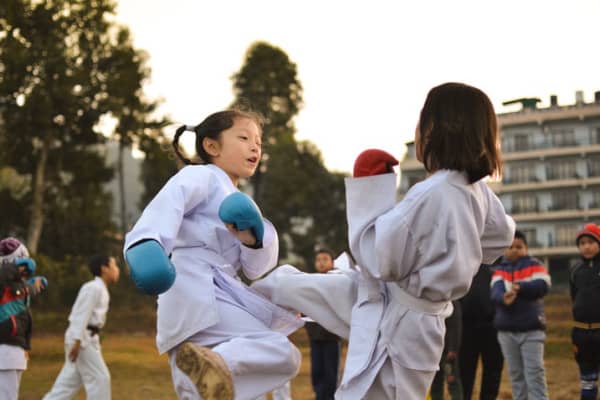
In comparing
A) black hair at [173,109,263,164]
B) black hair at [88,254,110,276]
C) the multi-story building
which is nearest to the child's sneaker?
black hair at [173,109,263,164]

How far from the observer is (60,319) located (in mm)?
25531

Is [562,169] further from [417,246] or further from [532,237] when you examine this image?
[417,246]

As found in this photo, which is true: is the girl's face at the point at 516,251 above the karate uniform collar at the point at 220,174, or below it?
below

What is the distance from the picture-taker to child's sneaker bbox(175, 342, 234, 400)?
12.1 feet

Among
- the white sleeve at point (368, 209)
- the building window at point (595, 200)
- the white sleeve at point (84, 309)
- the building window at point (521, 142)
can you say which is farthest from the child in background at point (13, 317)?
the building window at point (595, 200)

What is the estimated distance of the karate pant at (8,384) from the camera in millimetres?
7754

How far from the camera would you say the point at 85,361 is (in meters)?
9.74

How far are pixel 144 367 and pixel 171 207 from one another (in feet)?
47.9

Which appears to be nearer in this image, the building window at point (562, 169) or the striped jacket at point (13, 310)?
the striped jacket at point (13, 310)

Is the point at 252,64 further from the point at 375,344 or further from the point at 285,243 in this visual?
the point at 375,344

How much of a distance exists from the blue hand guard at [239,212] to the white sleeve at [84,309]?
6.06m

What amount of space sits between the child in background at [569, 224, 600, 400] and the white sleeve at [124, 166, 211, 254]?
5.17 meters

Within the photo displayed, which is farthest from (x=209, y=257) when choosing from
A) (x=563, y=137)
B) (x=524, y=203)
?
(x=524, y=203)

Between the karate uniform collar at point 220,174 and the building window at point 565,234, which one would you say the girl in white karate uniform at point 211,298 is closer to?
the karate uniform collar at point 220,174
